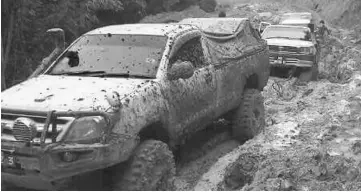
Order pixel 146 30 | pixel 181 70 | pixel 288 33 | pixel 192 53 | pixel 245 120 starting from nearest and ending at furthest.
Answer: pixel 181 70 → pixel 146 30 → pixel 192 53 → pixel 245 120 → pixel 288 33

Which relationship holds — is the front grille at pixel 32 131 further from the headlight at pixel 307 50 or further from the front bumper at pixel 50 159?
the headlight at pixel 307 50

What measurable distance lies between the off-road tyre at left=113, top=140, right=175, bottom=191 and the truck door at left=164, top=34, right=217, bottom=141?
0.55 meters

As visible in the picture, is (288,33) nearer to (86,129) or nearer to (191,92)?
(191,92)

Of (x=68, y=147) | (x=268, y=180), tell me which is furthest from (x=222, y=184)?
(x=68, y=147)

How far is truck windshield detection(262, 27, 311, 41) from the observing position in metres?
16.6

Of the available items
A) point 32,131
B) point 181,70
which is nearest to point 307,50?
point 181,70

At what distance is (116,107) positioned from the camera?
4887 millimetres

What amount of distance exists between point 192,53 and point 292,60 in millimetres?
9367

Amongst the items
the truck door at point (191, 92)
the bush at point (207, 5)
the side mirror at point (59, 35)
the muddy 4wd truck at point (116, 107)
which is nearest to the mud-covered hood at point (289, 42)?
the muddy 4wd truck at point (116, 107)

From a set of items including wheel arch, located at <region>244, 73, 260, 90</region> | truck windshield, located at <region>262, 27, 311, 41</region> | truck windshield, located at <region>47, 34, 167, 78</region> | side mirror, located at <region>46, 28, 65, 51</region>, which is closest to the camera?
truck windshield, located at <region>47, 34, 167, 78</region>

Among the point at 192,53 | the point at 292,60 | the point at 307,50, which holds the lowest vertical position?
the point at 292,60

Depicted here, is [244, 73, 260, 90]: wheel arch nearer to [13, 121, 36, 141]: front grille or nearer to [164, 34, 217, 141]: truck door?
[164, 34, 217, 141]: truck door

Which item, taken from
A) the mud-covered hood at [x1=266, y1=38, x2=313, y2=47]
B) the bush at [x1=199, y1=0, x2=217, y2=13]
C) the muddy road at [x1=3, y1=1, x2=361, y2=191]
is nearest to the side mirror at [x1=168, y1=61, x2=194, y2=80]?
the muddy road at [x1=3, y1=1, x2=361, y2=191]

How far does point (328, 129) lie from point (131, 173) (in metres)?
4.84
